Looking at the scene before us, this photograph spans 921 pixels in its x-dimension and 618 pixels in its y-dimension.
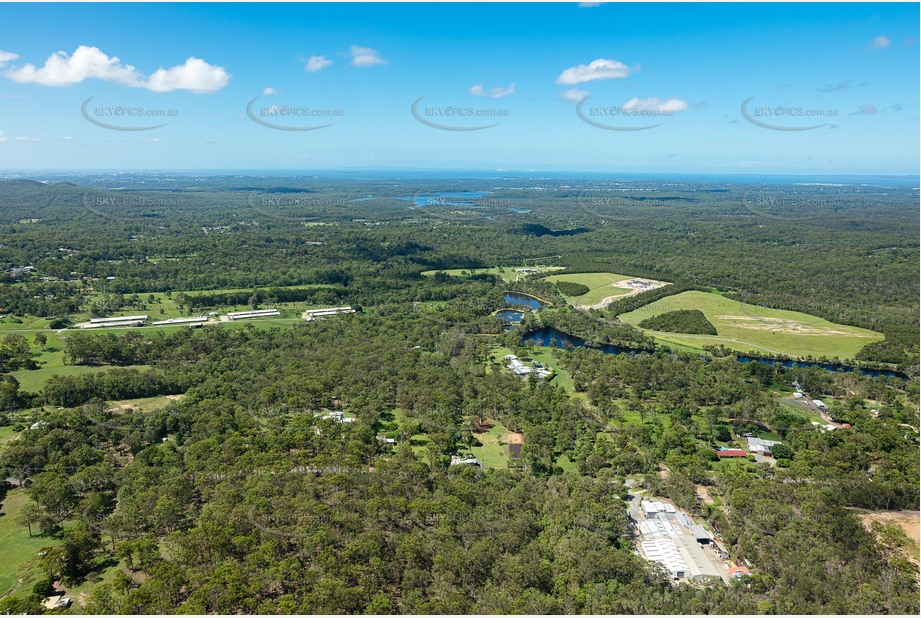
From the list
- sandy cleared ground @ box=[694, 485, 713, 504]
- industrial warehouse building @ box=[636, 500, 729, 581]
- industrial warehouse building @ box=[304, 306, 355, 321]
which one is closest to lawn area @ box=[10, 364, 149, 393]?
industrial warehouse building @ box=[304, 306, 355, 321]

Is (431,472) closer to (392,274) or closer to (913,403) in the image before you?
(913,403)

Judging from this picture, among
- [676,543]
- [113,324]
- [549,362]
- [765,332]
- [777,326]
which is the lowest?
[676,543]

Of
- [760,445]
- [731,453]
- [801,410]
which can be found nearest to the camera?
[731,453]

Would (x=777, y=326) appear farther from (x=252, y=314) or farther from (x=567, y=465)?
(x=252, y=314)

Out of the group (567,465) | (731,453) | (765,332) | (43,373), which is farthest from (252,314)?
(765,332)

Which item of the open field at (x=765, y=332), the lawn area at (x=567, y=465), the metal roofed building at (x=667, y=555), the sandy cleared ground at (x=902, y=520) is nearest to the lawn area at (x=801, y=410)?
the sandy cleared ground at (x=902, y=520)

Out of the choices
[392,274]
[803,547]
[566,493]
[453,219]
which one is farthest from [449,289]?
[453,219]

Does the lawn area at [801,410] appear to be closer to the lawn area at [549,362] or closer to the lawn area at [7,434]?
the lawn area at [549,362]

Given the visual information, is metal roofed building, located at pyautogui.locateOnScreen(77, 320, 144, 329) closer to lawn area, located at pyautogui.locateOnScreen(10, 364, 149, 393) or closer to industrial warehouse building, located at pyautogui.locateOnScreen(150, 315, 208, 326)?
industrial warehouse building, located at pyautogui.locateOnScreen(150, 315, 208, 326)
